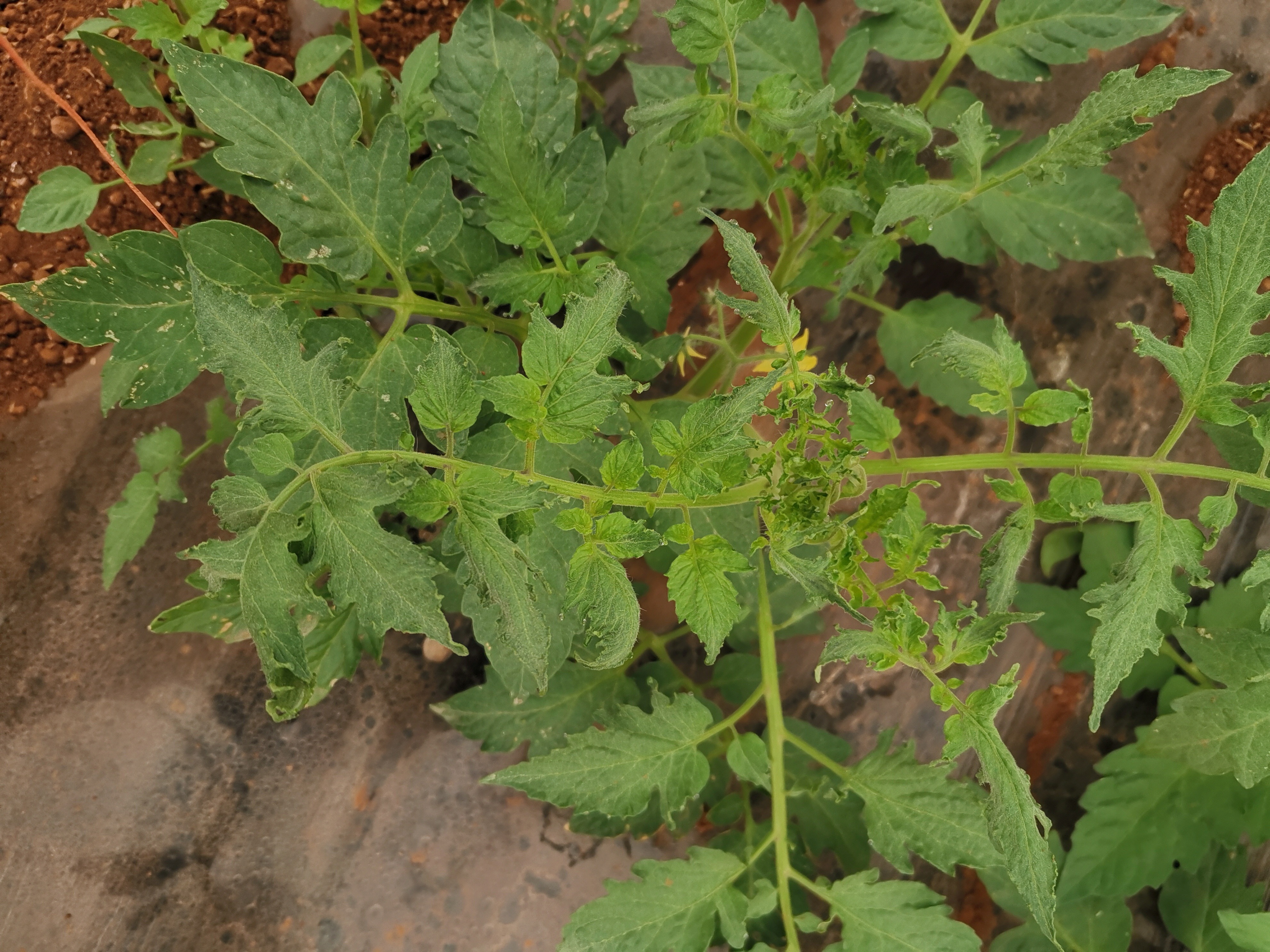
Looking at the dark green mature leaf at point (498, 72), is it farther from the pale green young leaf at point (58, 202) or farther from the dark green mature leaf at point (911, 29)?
the pale green young leaf at point (58, 202)

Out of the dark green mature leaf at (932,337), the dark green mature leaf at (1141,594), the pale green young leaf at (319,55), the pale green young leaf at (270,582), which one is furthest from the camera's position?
the dark green mature leaf at (932,337)

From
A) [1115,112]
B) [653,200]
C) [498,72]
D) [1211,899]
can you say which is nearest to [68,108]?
[498,72]

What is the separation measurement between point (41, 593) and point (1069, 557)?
2044mm

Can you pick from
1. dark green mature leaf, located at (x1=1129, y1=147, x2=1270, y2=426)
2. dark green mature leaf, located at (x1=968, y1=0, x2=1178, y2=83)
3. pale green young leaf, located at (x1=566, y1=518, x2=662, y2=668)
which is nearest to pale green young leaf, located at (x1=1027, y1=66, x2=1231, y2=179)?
dark green mature leaf, located at (x1=1129, y1=147, x2=1270, y2=426)

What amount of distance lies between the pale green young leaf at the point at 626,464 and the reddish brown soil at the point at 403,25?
3.61 feet

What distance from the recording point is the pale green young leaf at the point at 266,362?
3.11ft

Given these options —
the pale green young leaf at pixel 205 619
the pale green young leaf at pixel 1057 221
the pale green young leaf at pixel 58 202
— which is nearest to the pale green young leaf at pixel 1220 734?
the pale green young leaf at pixel 1057 221

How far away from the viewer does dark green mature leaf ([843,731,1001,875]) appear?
132cm

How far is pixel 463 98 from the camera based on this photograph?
133 cm

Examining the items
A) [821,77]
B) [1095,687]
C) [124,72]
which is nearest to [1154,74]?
[821,77]

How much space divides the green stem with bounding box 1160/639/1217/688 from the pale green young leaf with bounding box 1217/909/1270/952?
48cm

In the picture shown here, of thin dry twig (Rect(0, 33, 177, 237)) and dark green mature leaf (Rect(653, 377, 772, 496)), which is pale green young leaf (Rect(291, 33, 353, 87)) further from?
dark green mature leaf (Rect(653, 377, 772, 496))

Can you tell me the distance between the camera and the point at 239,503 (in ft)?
3.07

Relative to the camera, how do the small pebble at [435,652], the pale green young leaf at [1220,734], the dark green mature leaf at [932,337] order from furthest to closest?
the small pebble at [435,652], the dark green mature leaf at [932,337], the pale green young leaf at [1220,734]
